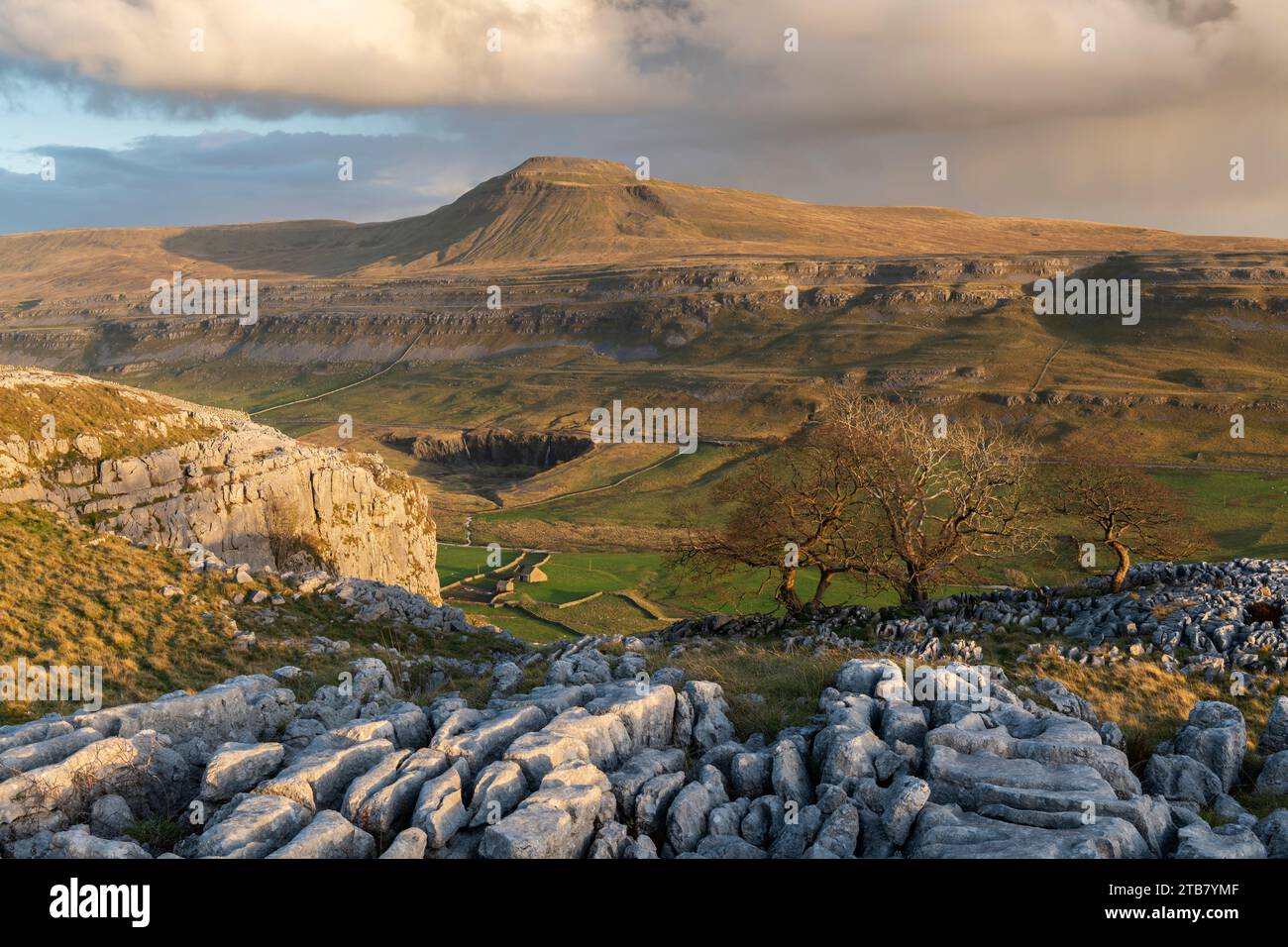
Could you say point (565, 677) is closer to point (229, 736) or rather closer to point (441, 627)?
point (229, 736)

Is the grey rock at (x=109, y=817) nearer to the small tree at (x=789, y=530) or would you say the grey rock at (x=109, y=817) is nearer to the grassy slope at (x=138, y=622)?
the grassy slope at (x=138, y=622)

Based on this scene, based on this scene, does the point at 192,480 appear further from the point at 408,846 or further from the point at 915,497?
the point at 408,846

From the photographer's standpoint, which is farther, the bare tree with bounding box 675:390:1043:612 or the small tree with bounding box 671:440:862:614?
the small tree with bounding box 671:440:862:614
